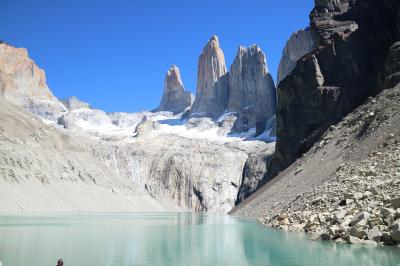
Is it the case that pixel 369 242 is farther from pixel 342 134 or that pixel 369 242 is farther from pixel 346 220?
pixel 342 134

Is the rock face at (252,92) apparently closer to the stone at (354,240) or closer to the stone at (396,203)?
the stone at (396,203)

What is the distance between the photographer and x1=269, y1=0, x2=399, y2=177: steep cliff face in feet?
252

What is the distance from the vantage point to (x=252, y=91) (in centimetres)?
19062

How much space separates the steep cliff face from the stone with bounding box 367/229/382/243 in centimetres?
4959

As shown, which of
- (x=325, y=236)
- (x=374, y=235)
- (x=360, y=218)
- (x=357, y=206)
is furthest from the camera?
(x=357, y=206)

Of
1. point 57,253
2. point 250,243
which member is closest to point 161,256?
point 57,253

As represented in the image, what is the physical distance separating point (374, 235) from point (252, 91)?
6661 inches

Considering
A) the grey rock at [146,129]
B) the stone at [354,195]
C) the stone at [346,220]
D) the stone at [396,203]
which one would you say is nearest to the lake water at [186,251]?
the stone at [346,220]

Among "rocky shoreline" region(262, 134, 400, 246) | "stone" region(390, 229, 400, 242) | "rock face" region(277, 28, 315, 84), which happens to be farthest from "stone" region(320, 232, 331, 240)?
"rock face" region(277, 28, 315, 84)

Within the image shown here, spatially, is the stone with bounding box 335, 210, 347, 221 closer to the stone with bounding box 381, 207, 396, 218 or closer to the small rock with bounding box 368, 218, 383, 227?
the small rock with bounding box 368, 218, 383, 227

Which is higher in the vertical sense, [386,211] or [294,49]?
[294,49]

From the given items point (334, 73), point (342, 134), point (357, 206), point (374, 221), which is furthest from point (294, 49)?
point (374, 221)

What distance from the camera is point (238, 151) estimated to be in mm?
163000

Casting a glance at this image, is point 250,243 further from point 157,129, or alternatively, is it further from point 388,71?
point 157,129
